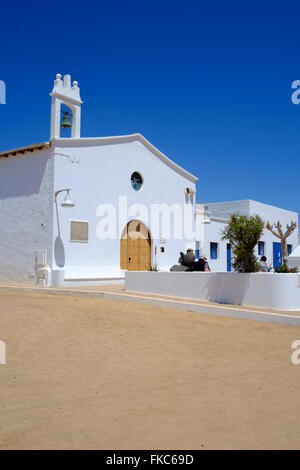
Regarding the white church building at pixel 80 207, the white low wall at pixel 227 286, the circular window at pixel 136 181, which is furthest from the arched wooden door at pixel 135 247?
the white low wall at pixel 227 286

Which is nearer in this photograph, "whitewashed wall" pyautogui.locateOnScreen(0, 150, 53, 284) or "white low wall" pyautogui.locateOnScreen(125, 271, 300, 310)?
"white low wall" pyautogui.locateOnScreen(125, 271, 300, 310)

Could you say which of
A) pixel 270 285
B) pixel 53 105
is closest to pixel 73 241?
pixel 53 105

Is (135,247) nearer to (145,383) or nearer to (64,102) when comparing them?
(64,102)

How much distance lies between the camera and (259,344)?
689cm

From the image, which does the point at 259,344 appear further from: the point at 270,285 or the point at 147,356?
the point at 270,285

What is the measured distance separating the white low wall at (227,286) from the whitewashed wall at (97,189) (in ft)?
9.26

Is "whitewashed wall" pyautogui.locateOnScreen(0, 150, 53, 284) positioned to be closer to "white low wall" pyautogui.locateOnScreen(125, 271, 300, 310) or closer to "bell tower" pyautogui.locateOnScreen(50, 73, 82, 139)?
"bell tower" pyautogui.locateOnScreen(50, 73, 82, 139)

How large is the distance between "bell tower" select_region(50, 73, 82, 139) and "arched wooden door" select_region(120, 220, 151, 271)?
429cm

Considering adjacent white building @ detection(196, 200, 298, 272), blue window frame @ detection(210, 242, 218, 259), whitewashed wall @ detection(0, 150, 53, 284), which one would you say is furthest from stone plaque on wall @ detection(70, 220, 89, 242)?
blue window frame @ detection(210, 242, 218, 259)

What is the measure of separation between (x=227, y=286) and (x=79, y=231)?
6472mm

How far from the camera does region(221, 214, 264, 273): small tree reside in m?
10.5

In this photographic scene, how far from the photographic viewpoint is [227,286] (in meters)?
10.8

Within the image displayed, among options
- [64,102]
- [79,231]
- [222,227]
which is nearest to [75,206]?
[79,231]
